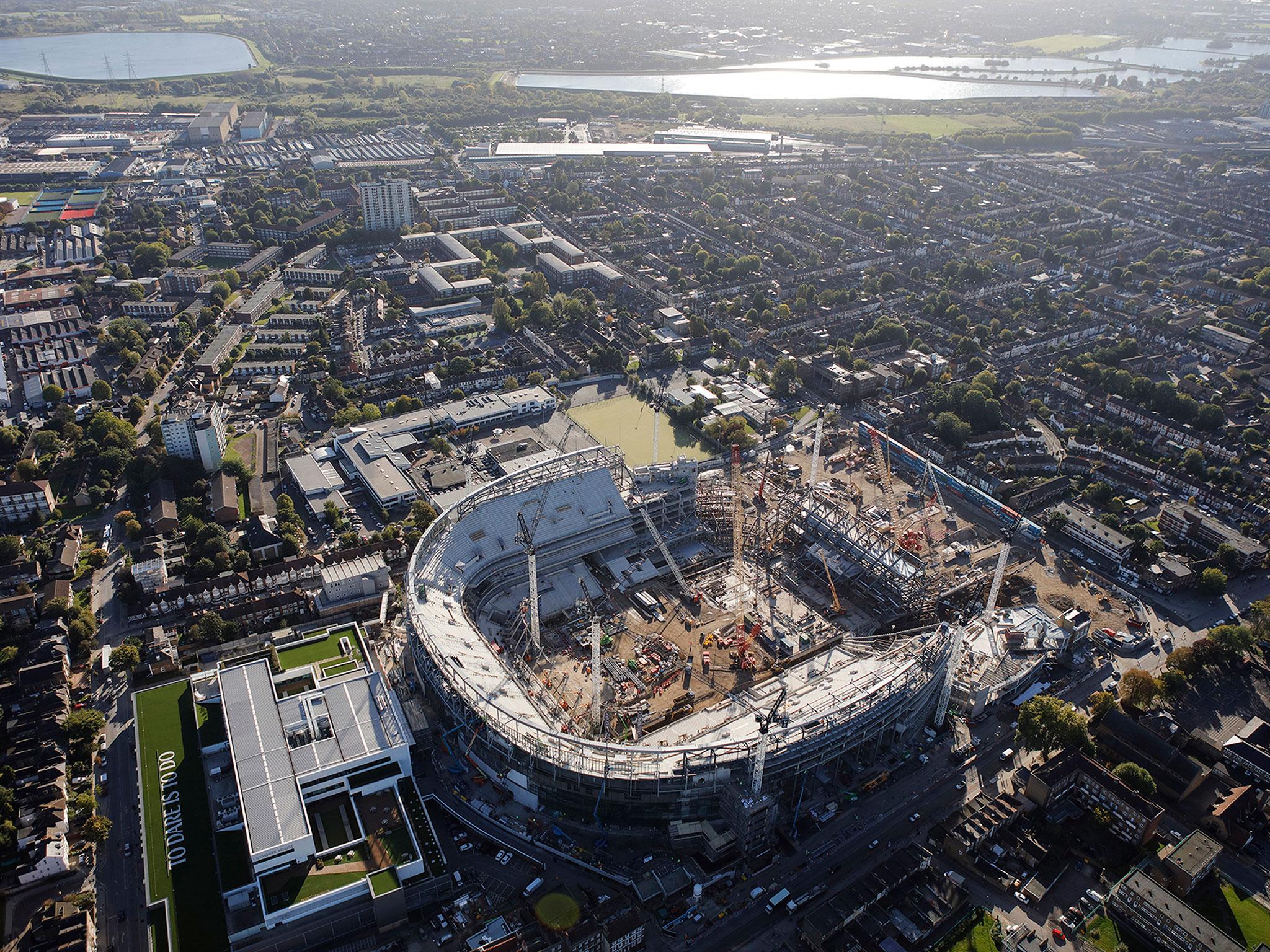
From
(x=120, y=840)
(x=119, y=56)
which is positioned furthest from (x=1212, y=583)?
(x=119, y=56)

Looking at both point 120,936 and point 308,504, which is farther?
point 308,504

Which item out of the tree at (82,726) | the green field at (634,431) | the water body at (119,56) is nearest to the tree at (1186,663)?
the green field at (634,431)

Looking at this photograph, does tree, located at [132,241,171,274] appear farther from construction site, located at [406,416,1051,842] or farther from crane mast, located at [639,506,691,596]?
crane mast, located at [639,506,691,596]

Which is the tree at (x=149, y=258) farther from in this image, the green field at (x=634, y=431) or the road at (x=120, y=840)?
the road at (x=120, y=840)

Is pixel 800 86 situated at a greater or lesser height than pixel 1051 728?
greater

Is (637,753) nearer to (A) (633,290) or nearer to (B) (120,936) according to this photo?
(B) (120,936)

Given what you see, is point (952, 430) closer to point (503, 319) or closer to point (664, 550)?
point (664, 550)

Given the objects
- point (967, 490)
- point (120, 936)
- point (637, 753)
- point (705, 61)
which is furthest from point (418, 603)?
point (705, 61)
